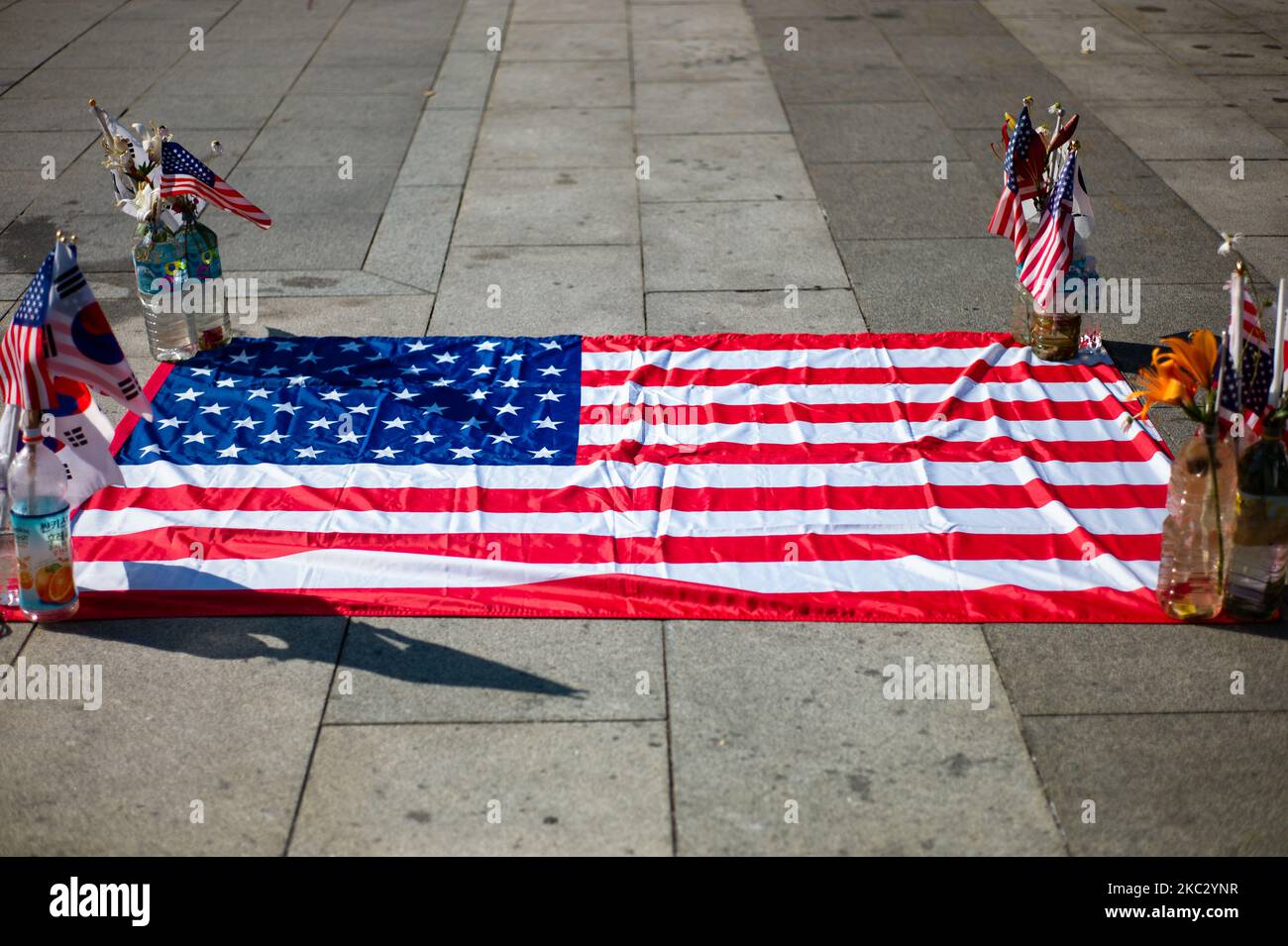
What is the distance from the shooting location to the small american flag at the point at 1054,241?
7.42m

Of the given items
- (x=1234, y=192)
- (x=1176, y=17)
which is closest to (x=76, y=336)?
(x=1234, y=192)

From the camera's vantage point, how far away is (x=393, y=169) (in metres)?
11.3

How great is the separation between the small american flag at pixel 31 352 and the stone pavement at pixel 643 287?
99 centimetres

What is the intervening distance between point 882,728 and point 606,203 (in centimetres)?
643

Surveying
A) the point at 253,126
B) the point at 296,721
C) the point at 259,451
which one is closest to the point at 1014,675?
the point at 296,721

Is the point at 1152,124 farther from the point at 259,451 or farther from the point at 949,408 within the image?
the point at 259,451

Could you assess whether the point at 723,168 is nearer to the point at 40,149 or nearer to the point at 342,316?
the point at 342,316

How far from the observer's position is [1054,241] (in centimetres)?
751

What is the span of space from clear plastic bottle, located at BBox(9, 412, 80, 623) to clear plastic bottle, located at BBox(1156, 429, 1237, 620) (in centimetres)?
459

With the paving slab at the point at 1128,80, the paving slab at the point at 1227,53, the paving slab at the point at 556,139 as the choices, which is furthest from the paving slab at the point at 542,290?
the paving slab at the point at 1227,53

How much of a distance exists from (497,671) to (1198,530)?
9.61 ft

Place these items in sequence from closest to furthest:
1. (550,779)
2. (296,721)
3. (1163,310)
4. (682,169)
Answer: (550,779), (296,721), (1163,310), (682,169)

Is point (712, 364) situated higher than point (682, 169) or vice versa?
point (682, 169)

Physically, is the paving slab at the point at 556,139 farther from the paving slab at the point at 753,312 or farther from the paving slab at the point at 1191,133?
the paving slab at the point at 1191,133
